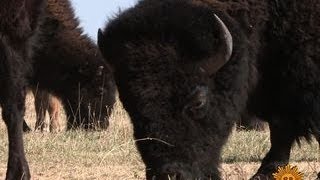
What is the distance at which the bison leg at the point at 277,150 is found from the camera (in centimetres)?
698

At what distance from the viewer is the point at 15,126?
6.34 m

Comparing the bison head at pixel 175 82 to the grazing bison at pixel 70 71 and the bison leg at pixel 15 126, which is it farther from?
the grazing bison at pixel 70 71

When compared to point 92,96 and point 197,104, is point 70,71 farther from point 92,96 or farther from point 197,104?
point 197,104

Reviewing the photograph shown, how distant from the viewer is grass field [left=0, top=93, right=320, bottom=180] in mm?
7117

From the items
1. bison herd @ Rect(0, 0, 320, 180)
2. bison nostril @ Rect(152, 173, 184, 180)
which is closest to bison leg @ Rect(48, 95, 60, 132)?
bison herd @ Rect(0, 0, 320, 180)

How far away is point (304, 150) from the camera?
9156 mm

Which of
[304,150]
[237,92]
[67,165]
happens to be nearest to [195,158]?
[237,92]

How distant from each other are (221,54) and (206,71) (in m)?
0.16

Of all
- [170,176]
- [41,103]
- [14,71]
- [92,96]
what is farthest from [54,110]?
[170,176]

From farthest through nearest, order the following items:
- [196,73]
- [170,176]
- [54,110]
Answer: [54,110]
[196,73]
[170,176]

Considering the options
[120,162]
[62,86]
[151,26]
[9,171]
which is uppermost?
[151,26]

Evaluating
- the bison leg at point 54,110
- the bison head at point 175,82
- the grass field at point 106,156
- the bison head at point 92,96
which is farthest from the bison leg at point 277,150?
the bison leg at point 54,110

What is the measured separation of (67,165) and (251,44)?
2.27 meters

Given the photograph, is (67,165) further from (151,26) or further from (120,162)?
(151,26)
